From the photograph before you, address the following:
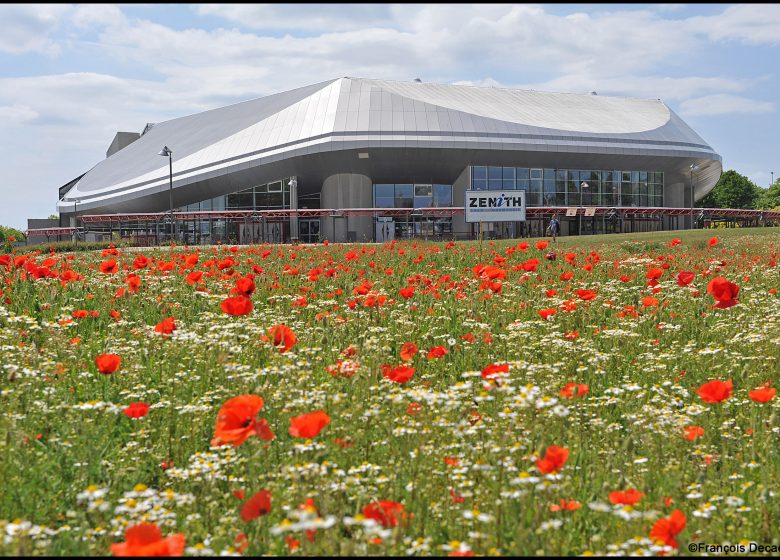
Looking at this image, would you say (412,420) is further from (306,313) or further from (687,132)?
(687,132)

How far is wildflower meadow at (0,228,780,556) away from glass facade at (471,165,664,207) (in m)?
54.1

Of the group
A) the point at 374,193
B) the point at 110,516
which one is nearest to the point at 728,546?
the point at 110,516

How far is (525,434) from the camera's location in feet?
12.6

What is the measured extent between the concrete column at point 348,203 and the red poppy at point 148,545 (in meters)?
55.0

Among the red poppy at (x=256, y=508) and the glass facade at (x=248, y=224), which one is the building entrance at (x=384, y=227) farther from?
the red poppy at (x=256, y=508)

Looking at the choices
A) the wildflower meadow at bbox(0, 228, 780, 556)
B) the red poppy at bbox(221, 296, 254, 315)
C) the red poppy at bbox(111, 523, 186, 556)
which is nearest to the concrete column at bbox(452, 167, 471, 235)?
the wildflower meadow at bbox(0, 228, 780, 556)

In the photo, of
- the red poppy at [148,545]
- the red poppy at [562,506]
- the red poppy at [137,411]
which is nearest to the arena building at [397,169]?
the red poppy at [137,411]

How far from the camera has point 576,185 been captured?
207 feet

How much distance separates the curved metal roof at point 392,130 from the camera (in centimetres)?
5641

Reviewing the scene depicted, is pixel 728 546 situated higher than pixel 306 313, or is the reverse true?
pixel 306 313

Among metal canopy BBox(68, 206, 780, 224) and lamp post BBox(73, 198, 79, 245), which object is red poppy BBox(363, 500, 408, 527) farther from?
lamp post BBox(73, 198, 79, 245)

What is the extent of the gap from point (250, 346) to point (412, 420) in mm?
2132

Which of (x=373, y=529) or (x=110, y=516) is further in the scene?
Answer: (x=110, y=516)

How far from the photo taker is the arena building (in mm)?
56844
